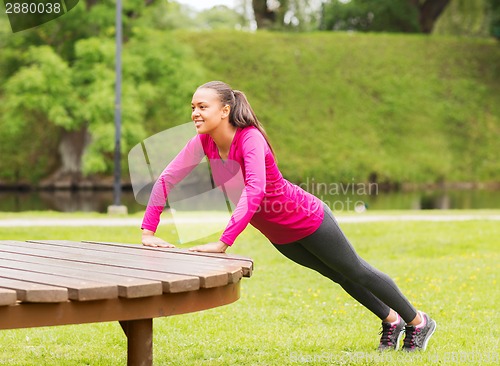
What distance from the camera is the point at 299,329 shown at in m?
6.27

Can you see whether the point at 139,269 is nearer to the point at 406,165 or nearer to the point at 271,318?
the point at 271,318

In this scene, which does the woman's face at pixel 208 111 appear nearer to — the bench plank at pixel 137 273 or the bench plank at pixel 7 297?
the bench plank at pixel 137 273

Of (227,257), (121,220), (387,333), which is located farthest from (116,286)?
(121,220)

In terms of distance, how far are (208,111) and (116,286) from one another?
136 cm

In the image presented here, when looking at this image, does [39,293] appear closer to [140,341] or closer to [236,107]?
[140,341]

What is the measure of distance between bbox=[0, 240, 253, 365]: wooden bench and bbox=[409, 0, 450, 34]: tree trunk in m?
45.0

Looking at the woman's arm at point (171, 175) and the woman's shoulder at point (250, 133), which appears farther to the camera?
the woman's arm at point (171, 175)

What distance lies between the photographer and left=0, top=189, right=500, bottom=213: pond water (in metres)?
23.3

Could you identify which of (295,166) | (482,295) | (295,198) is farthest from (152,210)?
(295,166)

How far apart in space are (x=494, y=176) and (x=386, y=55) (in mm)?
8749

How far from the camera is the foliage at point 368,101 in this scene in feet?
125

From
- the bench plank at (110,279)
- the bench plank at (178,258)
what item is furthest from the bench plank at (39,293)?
the bench plank at (178,258)

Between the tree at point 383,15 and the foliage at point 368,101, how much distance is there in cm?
315

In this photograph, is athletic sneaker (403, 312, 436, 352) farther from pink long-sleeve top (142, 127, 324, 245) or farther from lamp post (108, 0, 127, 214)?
lamp post (108, 0, 127, 214)
